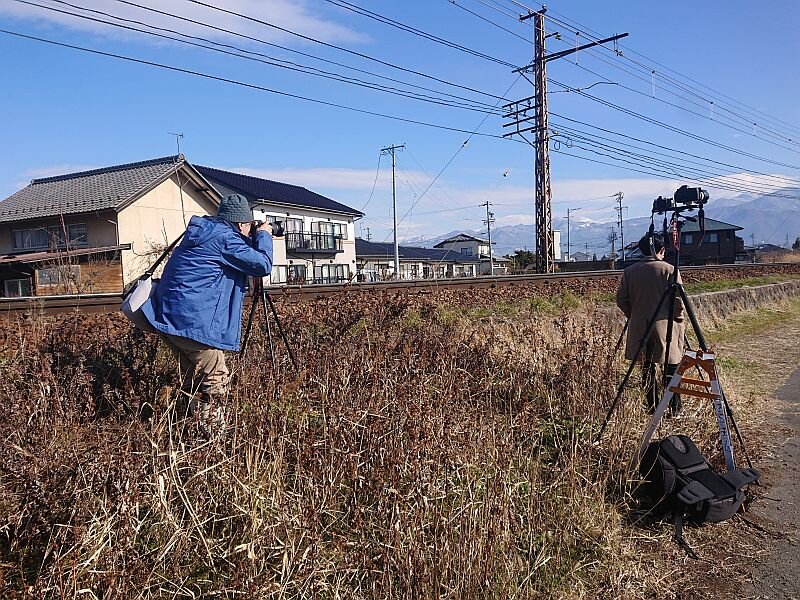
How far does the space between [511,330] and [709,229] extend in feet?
201

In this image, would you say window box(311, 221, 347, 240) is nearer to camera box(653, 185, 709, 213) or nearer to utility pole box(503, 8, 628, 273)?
utility pole box(503, 8, 628, 273)

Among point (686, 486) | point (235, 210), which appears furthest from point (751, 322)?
point (235, 210)

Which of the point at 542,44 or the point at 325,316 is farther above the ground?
the point at 542,44

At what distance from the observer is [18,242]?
27984 mm

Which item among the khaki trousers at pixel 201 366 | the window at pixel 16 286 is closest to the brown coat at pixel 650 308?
the khaki trousers at pixel 201 366

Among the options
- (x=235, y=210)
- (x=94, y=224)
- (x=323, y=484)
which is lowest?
(x=323, y=484)

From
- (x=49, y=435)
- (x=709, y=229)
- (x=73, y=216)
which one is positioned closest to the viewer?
(x=49, y=435)

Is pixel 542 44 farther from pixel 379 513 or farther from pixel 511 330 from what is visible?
pixel 379 513

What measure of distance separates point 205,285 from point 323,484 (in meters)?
1.42

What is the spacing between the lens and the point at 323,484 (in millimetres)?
2904

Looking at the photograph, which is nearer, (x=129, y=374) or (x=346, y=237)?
(x=129, y=374)

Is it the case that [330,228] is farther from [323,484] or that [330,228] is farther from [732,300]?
[323,484]

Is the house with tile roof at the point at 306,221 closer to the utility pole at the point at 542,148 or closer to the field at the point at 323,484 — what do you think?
A: the utility pole at the point at 542,148

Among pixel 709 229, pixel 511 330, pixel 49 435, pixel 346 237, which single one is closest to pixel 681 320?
pixel 511 330
